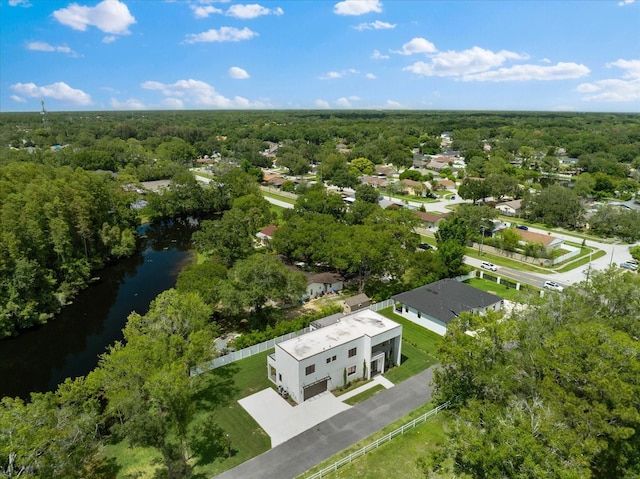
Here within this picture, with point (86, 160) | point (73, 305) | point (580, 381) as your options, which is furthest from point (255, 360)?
point (86, 160)

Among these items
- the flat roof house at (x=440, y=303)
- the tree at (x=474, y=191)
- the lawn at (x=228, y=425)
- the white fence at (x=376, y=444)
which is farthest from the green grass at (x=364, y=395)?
the tree at (x=474, y=191)

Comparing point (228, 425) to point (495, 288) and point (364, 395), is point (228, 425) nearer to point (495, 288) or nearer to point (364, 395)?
point (364, 395)

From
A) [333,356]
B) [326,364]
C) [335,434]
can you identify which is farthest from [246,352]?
[335,434]

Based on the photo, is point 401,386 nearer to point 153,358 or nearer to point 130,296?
point 153,358

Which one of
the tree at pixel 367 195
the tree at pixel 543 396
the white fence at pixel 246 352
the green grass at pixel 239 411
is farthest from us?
the tree at pixel 367 195

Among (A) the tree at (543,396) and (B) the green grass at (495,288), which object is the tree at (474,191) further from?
(A) the tree at (543,396)

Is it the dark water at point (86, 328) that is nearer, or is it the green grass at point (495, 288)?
the dark water at point (86, 328)
